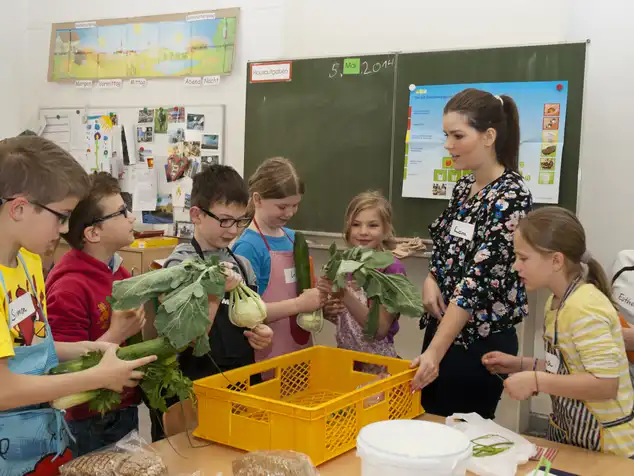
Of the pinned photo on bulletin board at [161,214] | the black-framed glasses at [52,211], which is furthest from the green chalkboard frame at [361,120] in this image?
the black-framed glasses at [52,211]

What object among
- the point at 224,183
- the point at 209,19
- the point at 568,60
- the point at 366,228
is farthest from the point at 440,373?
the point at 209,19

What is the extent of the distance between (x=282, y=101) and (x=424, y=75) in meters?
0.93

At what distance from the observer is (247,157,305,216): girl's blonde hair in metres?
2.44

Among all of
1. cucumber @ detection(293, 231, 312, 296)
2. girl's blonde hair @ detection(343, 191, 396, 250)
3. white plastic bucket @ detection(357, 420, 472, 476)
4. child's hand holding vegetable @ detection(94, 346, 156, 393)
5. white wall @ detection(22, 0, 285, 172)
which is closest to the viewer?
white plastic bucket @ detection(357, 420, 472, 476)

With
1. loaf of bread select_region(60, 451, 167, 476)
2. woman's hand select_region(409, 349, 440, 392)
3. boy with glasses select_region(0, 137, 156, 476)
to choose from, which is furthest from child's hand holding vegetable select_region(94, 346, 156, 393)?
woman's hand select_region(409, 349, 440, 392)

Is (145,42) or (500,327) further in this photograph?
(145,42)

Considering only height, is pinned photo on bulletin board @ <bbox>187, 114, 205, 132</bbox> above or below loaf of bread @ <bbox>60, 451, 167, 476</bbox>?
above

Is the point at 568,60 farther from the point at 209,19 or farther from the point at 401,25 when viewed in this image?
Result: the point at 209,19

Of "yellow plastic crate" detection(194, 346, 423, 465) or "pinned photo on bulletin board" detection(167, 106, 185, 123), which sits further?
"pinned photo on bulletin board" detection(167, 106, 185, 123)

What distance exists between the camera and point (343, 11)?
408 cm

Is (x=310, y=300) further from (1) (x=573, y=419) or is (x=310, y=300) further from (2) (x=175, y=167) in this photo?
(2) (x=175, y=167)

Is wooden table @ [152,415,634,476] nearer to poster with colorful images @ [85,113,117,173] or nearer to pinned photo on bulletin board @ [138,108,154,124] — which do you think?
pinned photo on bulletin board @ [138,108,154,124]

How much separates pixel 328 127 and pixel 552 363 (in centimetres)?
249

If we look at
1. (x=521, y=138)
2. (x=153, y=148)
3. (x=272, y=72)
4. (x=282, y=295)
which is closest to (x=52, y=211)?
(x=282, y=295)
